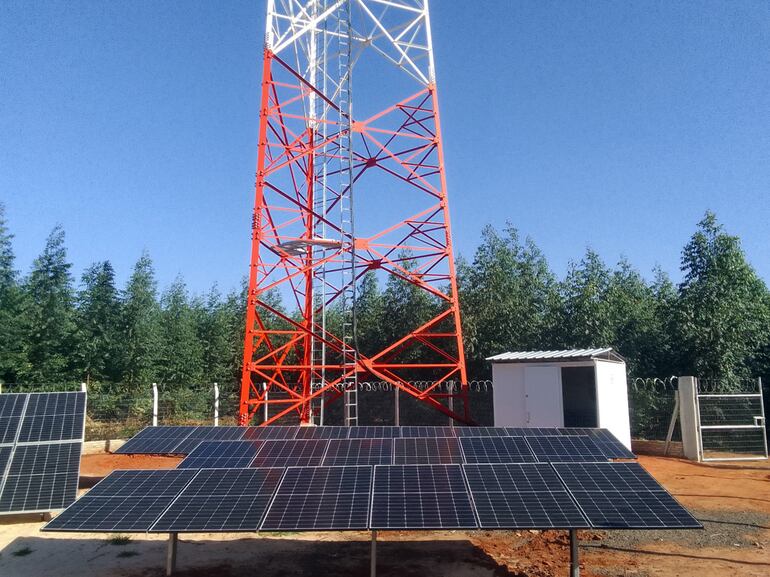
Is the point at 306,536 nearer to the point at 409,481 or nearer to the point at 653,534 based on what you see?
the point at 409,481

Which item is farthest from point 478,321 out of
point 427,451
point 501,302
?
point 427,451

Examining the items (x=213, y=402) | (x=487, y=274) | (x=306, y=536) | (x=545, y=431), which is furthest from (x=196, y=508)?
(x=487, y=274)

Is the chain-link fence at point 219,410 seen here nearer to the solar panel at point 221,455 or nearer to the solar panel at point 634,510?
the solar panel at point 221,455

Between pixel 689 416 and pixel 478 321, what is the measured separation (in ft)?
38.7

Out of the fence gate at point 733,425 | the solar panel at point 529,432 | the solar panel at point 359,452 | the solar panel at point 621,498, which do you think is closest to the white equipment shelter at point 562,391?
the fence gate at point 733,425

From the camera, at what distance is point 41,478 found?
34.9 feet

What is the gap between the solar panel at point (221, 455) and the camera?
922 cm

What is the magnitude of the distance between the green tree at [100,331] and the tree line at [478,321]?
0.16 ft

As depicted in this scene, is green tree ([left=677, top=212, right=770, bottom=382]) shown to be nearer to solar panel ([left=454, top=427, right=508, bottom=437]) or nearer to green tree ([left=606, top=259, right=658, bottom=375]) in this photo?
green tree ([left=606, top=259, right=658, bottom=375])

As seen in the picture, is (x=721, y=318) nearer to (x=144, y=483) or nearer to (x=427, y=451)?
(x=427, y=451)

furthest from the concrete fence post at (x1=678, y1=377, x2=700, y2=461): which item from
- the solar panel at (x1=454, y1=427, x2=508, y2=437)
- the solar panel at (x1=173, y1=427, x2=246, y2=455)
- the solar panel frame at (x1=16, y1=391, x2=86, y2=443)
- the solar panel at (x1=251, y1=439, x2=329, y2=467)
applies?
the solar panel frame at (x1=16, y1=391, x2=86, y2=443)

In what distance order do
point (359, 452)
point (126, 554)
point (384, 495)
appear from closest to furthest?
point (384, 495) → point (126, 554) → point (359, 452)

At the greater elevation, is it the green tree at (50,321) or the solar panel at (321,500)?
the green tree at (50,321)

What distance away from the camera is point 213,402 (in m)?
20.3
